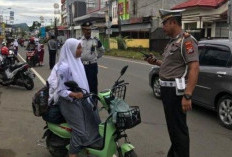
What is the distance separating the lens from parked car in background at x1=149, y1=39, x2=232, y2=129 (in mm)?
7297

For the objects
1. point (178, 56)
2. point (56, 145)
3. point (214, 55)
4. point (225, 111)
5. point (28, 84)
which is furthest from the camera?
point (28, 84)

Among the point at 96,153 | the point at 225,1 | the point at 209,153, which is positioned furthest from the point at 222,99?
the point at 225,1

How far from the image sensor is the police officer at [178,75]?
4.27 meters

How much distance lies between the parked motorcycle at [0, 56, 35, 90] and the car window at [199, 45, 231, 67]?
586 cm

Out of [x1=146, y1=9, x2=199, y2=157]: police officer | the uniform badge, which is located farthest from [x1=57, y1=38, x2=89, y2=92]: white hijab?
the uniform badge

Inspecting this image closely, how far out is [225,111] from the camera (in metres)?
7.34

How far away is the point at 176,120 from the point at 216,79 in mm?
3336

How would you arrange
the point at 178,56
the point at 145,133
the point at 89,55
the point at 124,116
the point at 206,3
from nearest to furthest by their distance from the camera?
the point at 124,116 → the point at 178,56 → the point at 145,133 → the point at 89,55 → the point at 206,3

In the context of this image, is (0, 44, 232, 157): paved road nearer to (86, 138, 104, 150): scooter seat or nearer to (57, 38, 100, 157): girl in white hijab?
(57, 38, 100, 157): girl in white hijab

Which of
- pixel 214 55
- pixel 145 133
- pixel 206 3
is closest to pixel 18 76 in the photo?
pixel 145 133

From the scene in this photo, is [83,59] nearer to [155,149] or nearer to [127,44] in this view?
[155,149]

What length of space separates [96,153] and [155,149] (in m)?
1.60

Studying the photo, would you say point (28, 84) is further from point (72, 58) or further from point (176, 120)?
point (176, 120)

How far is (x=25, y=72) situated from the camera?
12.2 m
